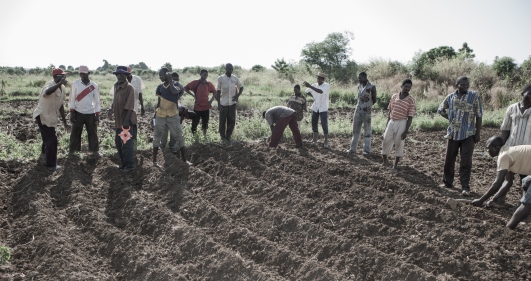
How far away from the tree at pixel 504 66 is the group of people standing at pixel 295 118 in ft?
55.5

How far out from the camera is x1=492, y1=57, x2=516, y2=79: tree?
22922mm

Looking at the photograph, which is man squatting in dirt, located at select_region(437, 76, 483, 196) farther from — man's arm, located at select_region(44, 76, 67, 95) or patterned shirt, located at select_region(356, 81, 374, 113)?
man's arm, located at select_region(44, 76, 67, 95)

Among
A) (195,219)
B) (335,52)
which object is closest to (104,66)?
(335,52)

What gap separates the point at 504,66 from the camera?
76.1ft

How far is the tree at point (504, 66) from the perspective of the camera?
2292 centimetres

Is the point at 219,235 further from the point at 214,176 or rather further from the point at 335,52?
the point at 335,52

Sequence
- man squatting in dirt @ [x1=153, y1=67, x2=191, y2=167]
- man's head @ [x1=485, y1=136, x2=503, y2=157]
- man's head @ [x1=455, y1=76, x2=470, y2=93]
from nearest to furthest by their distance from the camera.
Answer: man's head @ [x1=485, y1=136, x2=503, y2=157]
man's head @ [x1=455, y1=76, x2=470, y2=93]
man squatting in dirt @ [x1=153, y1=67, x2=191, y2=167]

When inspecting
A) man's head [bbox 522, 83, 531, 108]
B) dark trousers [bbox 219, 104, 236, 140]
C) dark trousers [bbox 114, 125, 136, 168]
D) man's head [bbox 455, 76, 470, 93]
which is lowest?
dark trousers [bbox 114, 125, 136, 168]

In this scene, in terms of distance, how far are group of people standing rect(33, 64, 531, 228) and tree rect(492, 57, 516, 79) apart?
1692cm

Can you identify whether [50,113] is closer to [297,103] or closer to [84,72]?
[84,72]

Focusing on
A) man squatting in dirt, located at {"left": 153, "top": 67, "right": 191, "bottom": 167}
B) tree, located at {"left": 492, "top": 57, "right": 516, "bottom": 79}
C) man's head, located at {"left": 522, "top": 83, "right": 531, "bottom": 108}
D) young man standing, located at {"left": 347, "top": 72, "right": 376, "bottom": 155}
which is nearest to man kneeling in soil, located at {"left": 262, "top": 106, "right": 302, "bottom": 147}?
young man standing, located at {"left": 347, "top": 72, "right": 376, "bottom": 155}

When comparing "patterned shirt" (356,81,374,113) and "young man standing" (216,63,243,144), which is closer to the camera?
"patterned shirt" (356,81,374,113)

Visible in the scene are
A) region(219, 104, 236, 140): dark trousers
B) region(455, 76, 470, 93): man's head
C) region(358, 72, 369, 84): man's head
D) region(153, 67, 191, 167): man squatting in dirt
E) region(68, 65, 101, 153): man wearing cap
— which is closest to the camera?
region(455, 76, 470, 93): man's head

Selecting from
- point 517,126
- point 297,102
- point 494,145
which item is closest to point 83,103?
point 297,102
